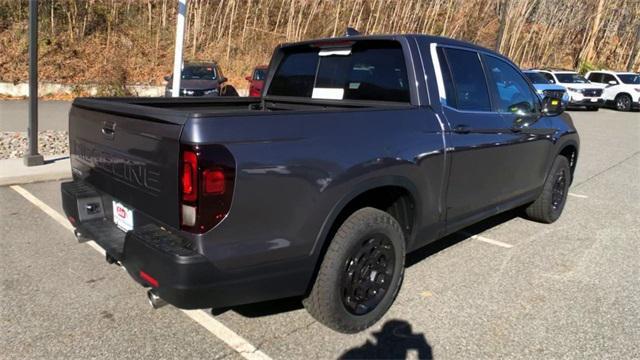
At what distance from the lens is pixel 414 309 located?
3512mm

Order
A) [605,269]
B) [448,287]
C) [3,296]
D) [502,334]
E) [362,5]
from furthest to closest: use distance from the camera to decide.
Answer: [362,5], [605,269], [448,287], [3,296], [502,334]

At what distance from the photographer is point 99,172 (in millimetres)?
3148

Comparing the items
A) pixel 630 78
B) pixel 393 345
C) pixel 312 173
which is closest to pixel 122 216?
pixel 312 173

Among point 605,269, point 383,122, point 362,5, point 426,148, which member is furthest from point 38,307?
point 362,5

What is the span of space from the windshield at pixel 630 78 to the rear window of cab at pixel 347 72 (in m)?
25.3

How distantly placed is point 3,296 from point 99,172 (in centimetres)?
123

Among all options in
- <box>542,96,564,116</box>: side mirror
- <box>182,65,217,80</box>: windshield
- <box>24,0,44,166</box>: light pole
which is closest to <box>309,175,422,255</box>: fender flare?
<box>542,96,564,116</box>: side mirror

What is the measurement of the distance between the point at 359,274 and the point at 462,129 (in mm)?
1350

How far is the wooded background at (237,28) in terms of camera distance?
17.9 metres

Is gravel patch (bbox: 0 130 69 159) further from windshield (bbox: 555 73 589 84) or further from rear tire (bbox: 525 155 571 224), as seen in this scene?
windshield (bbox: 555 73 589 84)

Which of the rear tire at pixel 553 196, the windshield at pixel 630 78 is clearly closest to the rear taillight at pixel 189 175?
the rear tire at pixel 553 196

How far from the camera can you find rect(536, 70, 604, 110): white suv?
22.8 meters

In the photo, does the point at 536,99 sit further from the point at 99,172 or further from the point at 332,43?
the point at 99,172

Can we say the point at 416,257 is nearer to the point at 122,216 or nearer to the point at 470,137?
the point at 470,137
